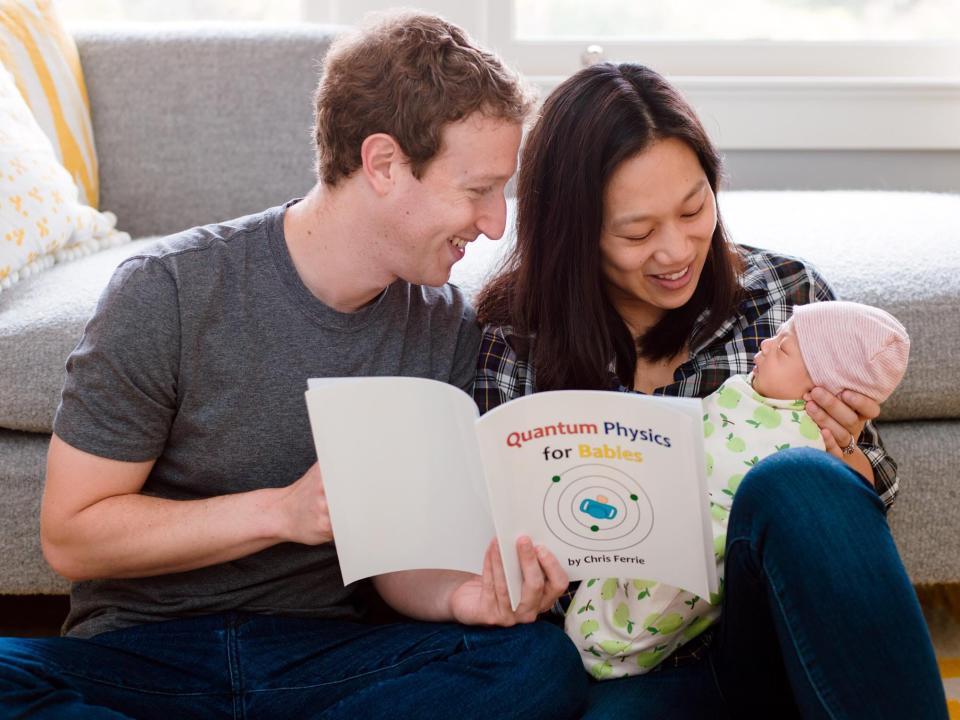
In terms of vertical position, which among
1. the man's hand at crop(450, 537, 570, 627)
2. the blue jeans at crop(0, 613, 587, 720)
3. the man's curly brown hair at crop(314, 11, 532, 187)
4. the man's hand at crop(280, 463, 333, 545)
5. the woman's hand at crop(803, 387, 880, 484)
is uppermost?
the man's curly brown hair at crop(314, 11, 532, 187)

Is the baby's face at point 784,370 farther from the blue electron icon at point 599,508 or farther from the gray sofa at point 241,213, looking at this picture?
the gray sofa at point 241,213

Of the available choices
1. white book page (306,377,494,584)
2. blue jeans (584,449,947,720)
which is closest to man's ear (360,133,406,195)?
white book page (306,377,494,584)

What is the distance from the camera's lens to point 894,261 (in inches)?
62.0

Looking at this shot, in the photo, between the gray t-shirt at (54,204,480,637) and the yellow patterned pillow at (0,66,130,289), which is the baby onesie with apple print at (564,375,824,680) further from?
the yellow patterned pillow at (0,66,130,289)

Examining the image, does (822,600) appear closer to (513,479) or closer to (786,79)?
(513,479)

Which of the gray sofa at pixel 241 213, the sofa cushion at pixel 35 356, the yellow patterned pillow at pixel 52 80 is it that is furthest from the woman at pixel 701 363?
the yellow patterned pillow at pixel 52 80

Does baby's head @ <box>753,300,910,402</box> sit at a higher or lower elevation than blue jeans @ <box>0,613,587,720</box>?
higher

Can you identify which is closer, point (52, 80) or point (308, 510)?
point (308, 510)

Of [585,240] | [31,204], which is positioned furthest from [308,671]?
[31,204]

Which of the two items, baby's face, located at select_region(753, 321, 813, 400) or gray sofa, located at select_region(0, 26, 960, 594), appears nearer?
baby's face, located at select_region(753, 321, 813, 400)

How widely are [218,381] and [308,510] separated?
0.19 meters

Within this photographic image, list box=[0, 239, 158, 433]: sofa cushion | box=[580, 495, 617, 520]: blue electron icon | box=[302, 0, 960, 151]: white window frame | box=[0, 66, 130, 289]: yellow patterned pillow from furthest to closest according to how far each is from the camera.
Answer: box=[302, 0, 960, 151]: white window frame
box=[0, 66, 130, 289]: yellow patterned pillow
box=[0, 239, 158, 433]: sofa cushion
box=[580, 495, 617, 520]: blue electron icon

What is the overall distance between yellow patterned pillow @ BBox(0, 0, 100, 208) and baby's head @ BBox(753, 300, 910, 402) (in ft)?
4.50

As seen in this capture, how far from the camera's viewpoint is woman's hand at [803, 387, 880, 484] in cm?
117
